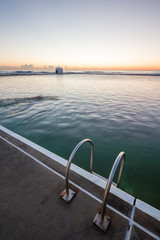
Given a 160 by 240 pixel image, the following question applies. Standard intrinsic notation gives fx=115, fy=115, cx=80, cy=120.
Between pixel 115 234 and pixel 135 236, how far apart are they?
0.28 m

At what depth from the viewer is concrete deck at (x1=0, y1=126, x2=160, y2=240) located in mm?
1637

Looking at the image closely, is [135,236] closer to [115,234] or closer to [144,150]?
[115,234]

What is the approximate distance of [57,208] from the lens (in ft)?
6.34

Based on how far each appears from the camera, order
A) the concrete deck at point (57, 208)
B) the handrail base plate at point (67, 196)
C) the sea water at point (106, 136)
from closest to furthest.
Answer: the concrete deck at point (57, 208) → the handrail base plate at point (67, 196) → the sea water at point (106, 136)

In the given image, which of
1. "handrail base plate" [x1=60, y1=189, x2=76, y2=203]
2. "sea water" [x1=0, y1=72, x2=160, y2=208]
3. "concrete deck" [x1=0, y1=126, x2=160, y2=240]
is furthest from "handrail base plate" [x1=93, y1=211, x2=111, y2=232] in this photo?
"sea water" [x1=0, y1=72, x2=160, y2=208]

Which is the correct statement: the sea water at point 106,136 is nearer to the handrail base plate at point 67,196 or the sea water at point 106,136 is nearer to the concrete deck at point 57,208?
the concrete deck at point 57,208

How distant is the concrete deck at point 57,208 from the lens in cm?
164

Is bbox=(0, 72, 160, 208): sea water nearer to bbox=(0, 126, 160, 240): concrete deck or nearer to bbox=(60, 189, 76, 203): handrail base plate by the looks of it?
bbox=(0, 126, 160, 240): concrete deck

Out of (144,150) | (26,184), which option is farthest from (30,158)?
(144,150)

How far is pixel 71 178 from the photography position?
2.46 m

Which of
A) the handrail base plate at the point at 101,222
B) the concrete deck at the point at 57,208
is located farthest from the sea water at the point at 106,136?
the handrail base plate at the point at 101,222

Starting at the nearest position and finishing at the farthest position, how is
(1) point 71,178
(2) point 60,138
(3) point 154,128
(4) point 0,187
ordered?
(4) point 0,187
(1) point 71,178
(2) point 60,138
(3) point 154,128

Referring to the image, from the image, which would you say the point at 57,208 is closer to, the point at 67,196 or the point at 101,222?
the point at 67,196

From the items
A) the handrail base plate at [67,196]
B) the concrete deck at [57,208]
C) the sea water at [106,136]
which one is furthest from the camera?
the sea water at [106,136]
